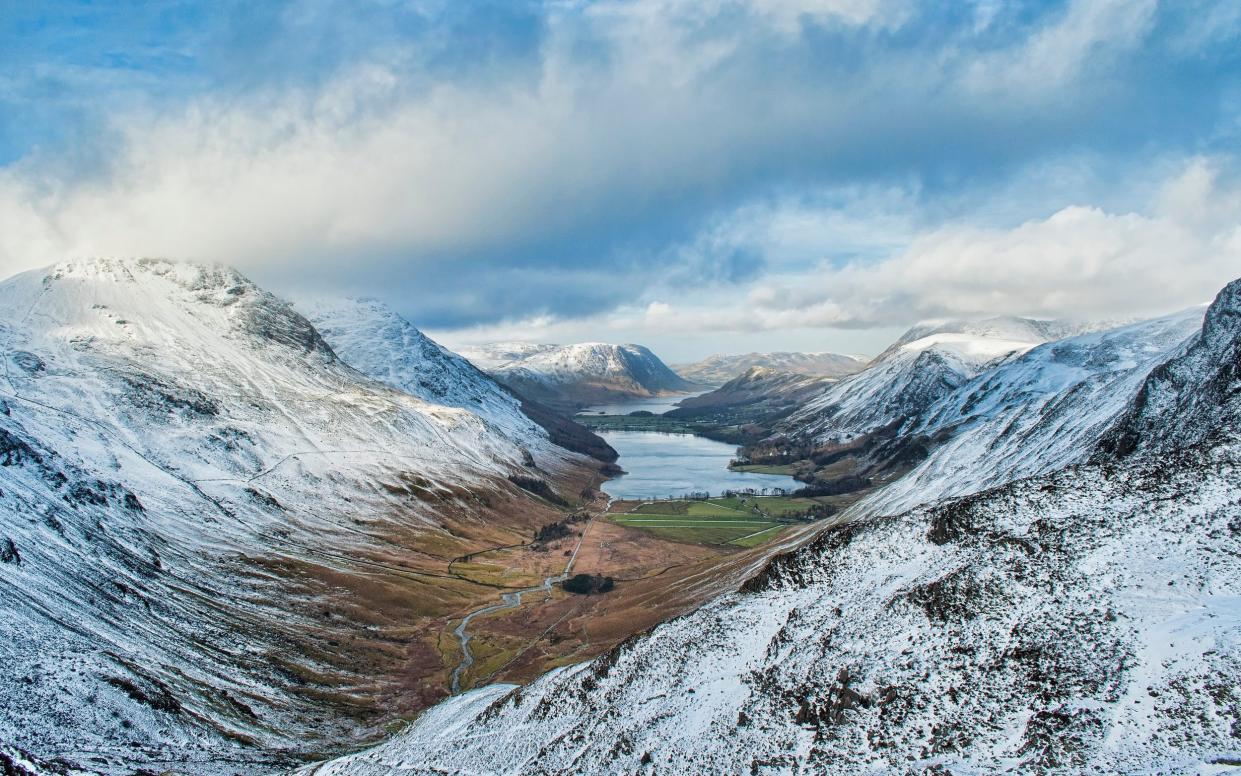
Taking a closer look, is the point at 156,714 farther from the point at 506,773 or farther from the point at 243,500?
the point at 243,500

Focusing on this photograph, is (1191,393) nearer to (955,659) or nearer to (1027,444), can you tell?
(1027,444)

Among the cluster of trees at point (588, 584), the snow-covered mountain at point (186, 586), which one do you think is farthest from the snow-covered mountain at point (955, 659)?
the cluster of trees at point (588, 584)

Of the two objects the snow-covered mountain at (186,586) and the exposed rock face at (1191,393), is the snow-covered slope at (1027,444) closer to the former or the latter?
the exposed rock face at (1191,393)

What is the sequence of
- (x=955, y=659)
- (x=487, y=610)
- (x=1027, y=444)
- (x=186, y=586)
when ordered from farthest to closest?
1. (x=487, y=610)
2. (x=1027, y=444)
3. (x=186, y=586)
4. (x=955, y=659)

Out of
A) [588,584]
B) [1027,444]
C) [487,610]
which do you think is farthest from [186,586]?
[1027,444]

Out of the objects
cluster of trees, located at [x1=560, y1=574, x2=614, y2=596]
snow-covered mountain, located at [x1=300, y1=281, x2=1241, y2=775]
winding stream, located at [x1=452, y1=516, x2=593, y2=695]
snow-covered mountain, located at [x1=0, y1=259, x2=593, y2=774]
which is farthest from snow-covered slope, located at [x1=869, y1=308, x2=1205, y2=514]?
snow-covered mountain, located at [x1=0, y1=259, x2=593, y2=774]

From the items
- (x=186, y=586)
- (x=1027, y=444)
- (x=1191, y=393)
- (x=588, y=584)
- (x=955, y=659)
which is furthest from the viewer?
(x=588, y=584)

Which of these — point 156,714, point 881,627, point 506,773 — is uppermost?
point 881,627

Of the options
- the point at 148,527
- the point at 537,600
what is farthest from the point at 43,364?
the point at 537,600
